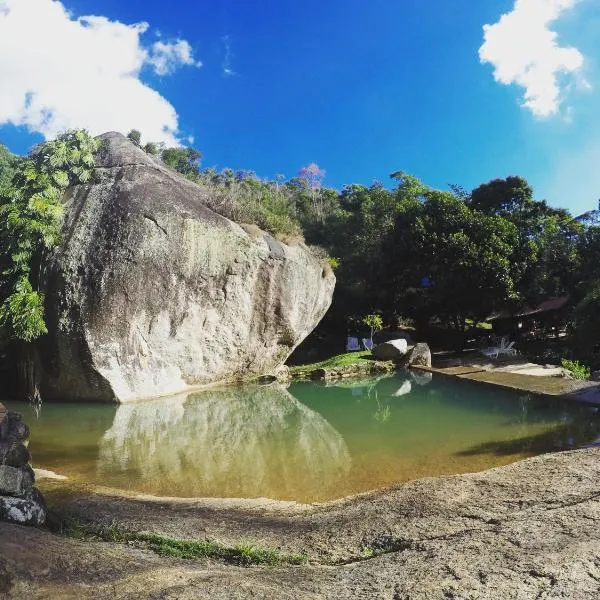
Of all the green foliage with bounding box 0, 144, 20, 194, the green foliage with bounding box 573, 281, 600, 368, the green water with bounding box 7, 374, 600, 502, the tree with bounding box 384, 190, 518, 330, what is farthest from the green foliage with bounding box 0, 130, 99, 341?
the green foliage with bounding box 573, 281, 600, 368

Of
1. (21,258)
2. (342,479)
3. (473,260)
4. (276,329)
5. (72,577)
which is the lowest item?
(342,479)

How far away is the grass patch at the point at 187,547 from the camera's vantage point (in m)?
4.30

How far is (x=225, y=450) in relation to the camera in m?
9.62

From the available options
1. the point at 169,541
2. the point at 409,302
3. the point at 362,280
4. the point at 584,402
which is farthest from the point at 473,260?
the point at 169,541

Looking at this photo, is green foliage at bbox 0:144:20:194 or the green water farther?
green foliage at bbox 0:144:20:194

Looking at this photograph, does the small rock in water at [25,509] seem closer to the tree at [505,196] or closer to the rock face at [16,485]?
the rock face at [16,485]

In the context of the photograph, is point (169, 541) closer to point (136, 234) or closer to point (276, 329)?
point (136, 234)

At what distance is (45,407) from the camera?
48.5 ft

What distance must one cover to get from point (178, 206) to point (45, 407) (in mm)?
7606

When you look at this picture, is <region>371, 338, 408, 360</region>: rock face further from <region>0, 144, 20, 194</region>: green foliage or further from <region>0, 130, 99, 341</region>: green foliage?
<region>0, 144, 20, 194</region>: green foliage

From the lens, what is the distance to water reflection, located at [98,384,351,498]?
7633mm

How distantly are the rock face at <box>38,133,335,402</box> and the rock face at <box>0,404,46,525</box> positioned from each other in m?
10.2

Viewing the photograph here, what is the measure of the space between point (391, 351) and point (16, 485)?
18.0m

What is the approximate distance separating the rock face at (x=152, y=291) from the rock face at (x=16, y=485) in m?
10.2
